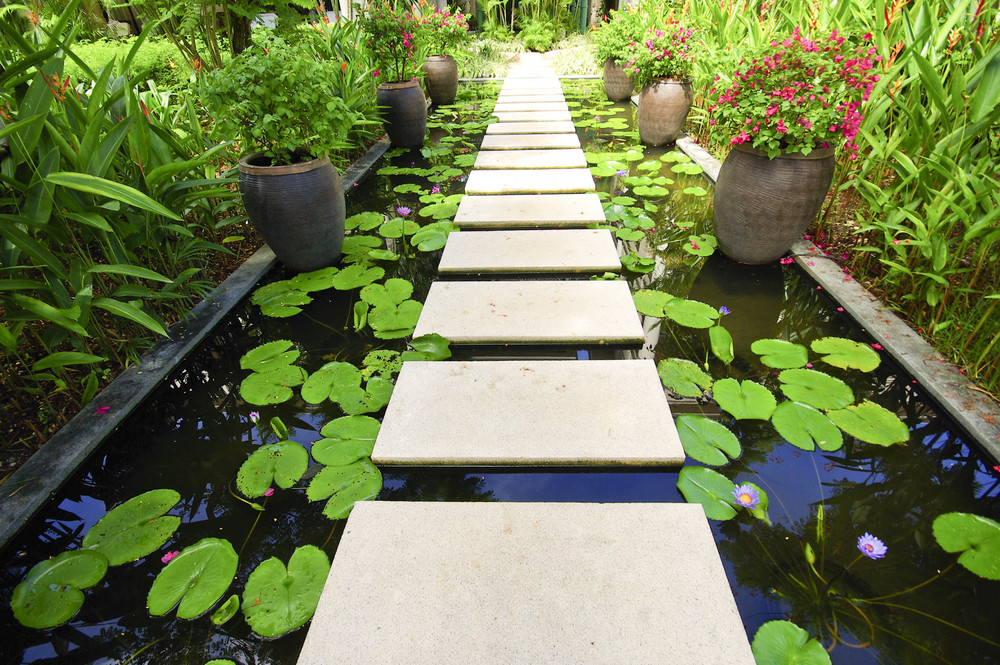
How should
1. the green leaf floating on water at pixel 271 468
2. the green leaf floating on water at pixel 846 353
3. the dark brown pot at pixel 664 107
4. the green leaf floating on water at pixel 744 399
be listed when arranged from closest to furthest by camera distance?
the green leaf floating on water at pixel 271 468, the green leaf floating on water at pixel 744 399, the green leaf floating on water at pixel 846 353, the dark brown pot at pixel 664 107

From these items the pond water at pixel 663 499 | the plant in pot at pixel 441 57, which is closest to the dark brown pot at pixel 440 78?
the plant in pot at pixel 441 57

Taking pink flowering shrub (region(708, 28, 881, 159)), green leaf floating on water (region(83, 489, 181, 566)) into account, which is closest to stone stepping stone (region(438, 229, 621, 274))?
pink flowering shrub (region(708, 28, 881, 159))

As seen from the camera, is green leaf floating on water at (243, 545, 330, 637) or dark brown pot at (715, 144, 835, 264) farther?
dark brown pot at (715, 144, 835, 264)

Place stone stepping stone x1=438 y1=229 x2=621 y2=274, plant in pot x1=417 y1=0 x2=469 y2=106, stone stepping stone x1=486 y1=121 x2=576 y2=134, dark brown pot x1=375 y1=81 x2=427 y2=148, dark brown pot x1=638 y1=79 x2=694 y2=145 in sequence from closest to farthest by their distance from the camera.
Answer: stone stepping stone x1=438 y1=229 x2=621 y2=274
dark brown pot x1=638 y1=79 x2=694 y2=145
dark brown pot x1=375 y1=81 x2=427 y2=148
stone stepping stone x1=486 y1=121 x2=576 y2=134
plant in pot x1=417 y1=0 x2=469 y2=106

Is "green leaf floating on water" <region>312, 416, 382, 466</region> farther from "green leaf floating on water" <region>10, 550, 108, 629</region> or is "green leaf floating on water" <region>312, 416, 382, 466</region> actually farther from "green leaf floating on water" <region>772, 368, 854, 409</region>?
"green leaf floating on water" <region>772, 368, 854, 409</region>

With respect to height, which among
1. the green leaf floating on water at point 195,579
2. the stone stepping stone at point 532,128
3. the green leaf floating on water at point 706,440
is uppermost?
the stone stepping stone at point 532,128

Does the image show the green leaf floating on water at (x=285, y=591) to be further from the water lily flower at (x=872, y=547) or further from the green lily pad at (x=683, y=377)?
the water lily flower at (x=872, y=547)

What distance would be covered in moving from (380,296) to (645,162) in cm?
231

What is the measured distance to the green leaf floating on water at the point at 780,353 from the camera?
1470mm

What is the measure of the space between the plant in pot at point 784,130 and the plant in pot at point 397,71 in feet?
7.70

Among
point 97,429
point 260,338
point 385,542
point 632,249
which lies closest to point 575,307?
point 632,249

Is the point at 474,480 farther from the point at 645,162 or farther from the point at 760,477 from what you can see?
the point at 645,162

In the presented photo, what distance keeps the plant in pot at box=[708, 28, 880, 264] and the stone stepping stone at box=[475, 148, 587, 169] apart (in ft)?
4.08

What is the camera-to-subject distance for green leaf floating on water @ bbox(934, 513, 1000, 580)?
3.12 ft
